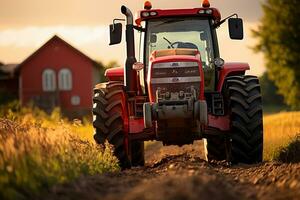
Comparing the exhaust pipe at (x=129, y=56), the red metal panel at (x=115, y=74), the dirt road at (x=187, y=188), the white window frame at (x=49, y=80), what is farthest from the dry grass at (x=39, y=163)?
the white window frame at (x=49, y=80)

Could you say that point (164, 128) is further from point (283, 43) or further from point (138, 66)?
point (283, 43)

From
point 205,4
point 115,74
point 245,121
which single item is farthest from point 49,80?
point 245,121

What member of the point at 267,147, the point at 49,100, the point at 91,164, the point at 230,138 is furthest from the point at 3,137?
the point at 49,100

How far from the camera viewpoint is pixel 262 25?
46.8 meters

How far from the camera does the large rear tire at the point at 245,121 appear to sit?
1199cm

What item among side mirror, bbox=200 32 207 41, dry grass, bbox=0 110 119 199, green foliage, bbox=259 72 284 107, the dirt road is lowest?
green foliage, bbox=259 72 284 107

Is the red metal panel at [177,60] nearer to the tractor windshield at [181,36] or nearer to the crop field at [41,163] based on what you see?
the tractor windshield at [181,36]

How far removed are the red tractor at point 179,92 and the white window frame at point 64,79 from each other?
43688 mm

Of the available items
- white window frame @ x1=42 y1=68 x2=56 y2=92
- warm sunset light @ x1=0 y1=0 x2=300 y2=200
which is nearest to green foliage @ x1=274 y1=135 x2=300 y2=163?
warm sunset light @ x1=0 y1=0 x2=300 y2=200

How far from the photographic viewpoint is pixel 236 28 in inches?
494

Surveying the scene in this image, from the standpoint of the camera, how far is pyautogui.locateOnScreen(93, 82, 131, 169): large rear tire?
39.8 ft

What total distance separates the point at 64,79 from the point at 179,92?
1782 inches

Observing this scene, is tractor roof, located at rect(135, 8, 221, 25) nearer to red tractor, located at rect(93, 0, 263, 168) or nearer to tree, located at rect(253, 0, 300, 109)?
red tractor, located at rect(93, 0, 263, 168)

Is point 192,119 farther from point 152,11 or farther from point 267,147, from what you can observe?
point 267,147
